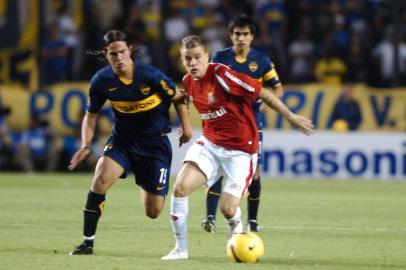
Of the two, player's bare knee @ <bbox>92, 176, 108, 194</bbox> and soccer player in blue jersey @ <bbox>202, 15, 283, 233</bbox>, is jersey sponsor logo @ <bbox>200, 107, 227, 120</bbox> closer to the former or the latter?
player's bare knee @ <bbox>92, 176, 108, 194</bbox>

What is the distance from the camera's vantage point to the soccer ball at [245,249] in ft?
29.7

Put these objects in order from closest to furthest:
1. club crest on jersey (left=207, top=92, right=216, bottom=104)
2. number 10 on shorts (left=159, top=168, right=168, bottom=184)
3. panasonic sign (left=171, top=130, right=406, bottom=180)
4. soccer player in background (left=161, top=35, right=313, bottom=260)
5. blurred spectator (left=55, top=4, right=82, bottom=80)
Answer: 1. soccer player in background (left=161, top=35, right=313, bottom=260)
2. club crest on jersey (left=207, top=92, right=216, bottom=104)
3. number 10 on shorts (left=159, top=168, right=168, bottom=184)
4. panasonic sign (left=171, top=130, right=406, bottom=180)
5. blurred spectator (left=55, top=4, right=82, bottom=80)

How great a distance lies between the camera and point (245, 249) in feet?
29.6

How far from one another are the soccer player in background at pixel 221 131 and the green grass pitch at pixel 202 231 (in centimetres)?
59

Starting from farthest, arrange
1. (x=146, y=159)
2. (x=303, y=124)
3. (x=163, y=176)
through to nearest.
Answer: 1. (x=163, y=176)
2. (x=146, y=159)
3. (x=303, y=124)

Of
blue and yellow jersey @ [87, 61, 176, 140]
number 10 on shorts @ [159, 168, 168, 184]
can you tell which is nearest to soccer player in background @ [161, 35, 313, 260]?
blue and yellow jersey @ [87, 61, 176, 140]

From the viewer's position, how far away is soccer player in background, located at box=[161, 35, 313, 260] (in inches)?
368

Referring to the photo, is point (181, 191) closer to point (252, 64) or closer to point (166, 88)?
point (166, 88)

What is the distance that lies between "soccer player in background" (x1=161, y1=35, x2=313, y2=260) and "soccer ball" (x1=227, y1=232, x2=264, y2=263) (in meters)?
0.43

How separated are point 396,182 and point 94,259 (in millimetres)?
11504

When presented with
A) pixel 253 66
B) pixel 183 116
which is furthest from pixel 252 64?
pixel 183 116

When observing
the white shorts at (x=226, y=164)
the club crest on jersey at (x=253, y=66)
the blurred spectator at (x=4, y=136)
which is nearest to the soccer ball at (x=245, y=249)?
the white shorts at (x=226, y=164)

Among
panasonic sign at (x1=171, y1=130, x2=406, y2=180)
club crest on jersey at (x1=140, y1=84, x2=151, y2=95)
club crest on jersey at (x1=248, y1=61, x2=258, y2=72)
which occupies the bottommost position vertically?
panasonic sign at (x1=171, y1=130, x2=406, y2=180)

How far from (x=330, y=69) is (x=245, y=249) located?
13183 millimetres
